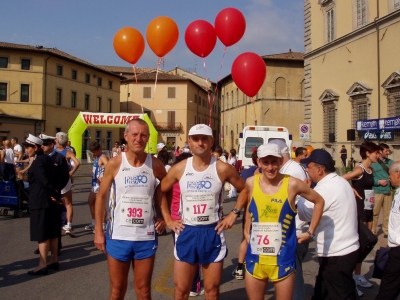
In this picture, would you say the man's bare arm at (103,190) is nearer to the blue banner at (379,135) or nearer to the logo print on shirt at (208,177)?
the logo print on shirt at (208,177)

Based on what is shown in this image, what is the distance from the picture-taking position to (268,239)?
352 cm

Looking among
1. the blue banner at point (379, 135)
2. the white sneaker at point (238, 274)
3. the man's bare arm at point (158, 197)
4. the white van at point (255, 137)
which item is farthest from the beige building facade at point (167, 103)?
the man's bare arm at point (158, 197)

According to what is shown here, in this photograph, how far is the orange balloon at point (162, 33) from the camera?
10914 millimetres

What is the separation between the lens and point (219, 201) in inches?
155

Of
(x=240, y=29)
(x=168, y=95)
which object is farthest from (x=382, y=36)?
(x=168, y=95)

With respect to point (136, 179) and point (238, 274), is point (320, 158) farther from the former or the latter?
point (238, 274)

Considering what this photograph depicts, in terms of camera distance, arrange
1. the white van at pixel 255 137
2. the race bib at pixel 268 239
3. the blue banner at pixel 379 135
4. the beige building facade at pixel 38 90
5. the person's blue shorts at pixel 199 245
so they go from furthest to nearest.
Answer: the beige building facade at pixel 38 90
the blue banner at pixel 379 135
the white van at pixel 255 137
the person's blue shorts at pixel 199 245
the race bib at pixel 268 239

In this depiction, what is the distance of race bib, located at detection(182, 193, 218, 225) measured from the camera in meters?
3.84

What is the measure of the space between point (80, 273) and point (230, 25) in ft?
24.0

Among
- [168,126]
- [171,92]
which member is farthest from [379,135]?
[171,92]

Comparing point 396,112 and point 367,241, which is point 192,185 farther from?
point 396,112

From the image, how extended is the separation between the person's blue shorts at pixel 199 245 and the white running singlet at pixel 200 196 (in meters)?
0.07

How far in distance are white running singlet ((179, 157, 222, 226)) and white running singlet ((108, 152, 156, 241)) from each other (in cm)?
34

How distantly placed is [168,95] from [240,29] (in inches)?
2084
